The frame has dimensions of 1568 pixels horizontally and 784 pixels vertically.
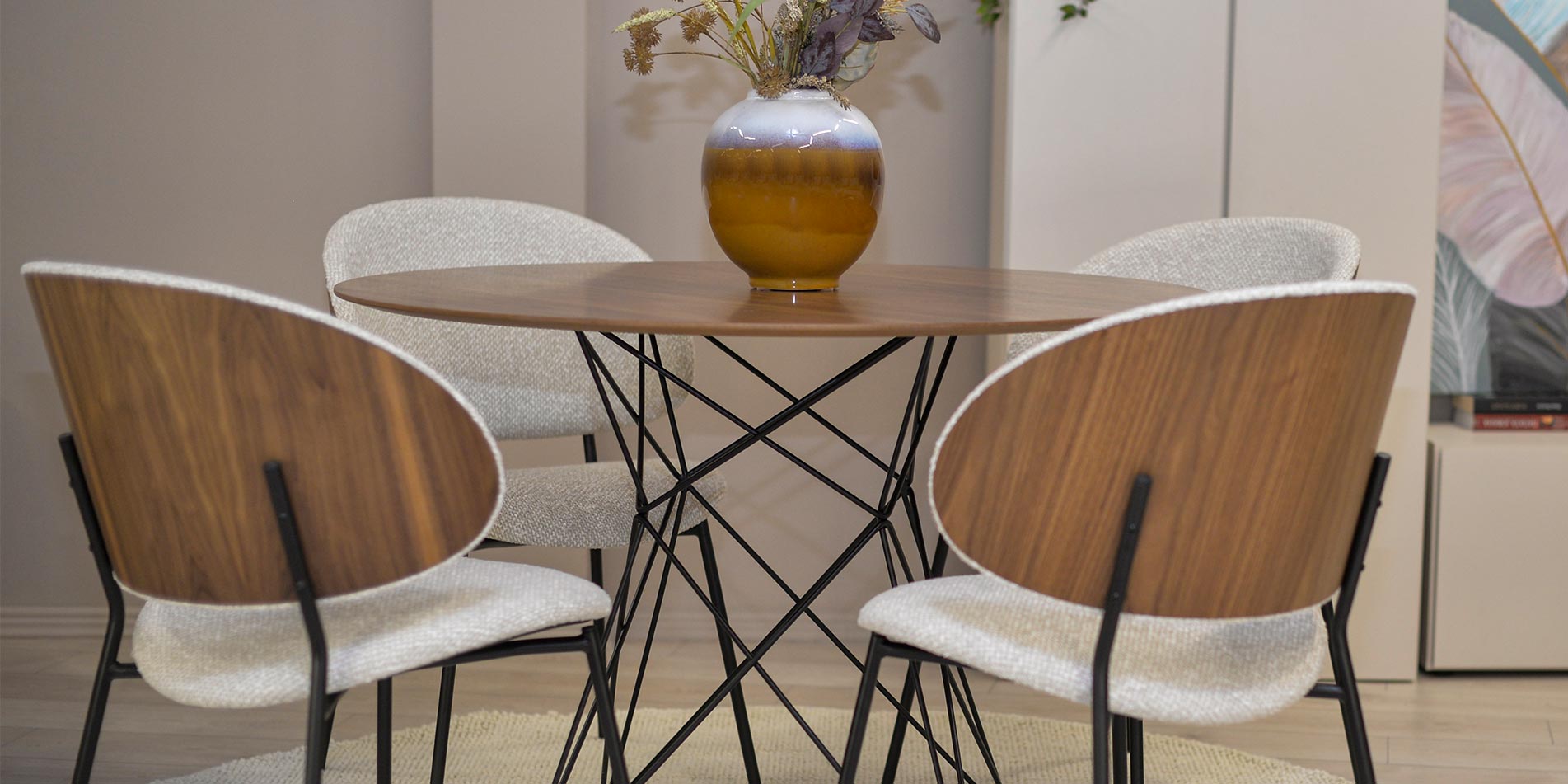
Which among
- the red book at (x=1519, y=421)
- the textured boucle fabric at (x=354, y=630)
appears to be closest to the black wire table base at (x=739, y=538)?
the textured boucle fabric at (x=354, y=630)

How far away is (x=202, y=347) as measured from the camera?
1.08 m

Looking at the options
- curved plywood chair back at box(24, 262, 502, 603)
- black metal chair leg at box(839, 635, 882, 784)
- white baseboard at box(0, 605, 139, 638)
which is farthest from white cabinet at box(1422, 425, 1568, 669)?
white baseboard at box(0, 605, 139, 638)

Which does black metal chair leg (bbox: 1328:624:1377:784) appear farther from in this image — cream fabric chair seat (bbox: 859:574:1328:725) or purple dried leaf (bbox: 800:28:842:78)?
purple dried leaf (bbox: 800:28:842:78)

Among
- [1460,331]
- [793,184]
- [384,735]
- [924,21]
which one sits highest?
[924,21]

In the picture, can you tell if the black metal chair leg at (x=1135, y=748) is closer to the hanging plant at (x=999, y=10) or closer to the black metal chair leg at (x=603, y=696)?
the black metal chair leg at (x=603, y=696)

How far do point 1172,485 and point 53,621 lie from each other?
2920mm

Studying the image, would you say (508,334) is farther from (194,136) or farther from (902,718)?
(194,136)

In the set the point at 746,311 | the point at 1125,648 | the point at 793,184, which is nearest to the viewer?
the point at 1125,648

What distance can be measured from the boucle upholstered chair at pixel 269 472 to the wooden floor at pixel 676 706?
1308 mm

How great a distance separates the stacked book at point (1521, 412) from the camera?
288 centimetres

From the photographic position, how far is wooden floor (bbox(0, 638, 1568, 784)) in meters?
2.34

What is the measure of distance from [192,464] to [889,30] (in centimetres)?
97

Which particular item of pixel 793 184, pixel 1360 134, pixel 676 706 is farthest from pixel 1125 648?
pixel 1360 134

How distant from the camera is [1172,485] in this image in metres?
1.07
